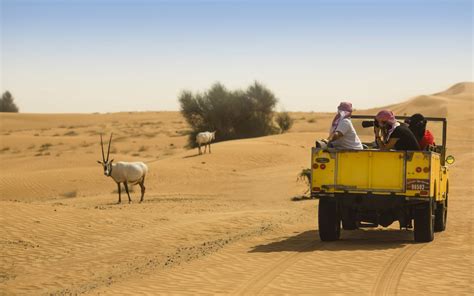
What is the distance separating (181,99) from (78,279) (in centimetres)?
4747

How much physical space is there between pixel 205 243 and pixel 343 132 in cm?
366

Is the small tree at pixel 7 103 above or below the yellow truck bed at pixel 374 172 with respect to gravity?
above

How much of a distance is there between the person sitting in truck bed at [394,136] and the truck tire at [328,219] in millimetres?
1368

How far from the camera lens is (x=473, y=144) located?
156 feet

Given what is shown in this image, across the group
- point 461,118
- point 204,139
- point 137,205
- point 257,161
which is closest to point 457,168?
point 257,161

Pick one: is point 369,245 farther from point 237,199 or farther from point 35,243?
point 237,199

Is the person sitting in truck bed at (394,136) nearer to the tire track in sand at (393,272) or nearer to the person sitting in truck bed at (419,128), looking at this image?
the person sitting in truck bed at (419,128)

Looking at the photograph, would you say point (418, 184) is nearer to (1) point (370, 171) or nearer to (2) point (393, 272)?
(1) point (370, 171)

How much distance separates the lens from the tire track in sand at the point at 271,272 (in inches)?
412

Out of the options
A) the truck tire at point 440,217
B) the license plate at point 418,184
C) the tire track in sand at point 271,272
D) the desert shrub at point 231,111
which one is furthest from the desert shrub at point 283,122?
the license plate at point 418,184

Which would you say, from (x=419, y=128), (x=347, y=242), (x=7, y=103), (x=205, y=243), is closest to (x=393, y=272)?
(x=347, y=242)

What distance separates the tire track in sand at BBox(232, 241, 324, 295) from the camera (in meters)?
10.5

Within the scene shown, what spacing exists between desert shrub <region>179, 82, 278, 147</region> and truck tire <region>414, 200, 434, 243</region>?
43157 mm

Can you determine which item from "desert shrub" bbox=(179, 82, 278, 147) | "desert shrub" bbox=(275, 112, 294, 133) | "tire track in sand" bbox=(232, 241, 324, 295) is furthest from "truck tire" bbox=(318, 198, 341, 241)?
"desert shrub" bbox=(275, 112, 294, 133)
